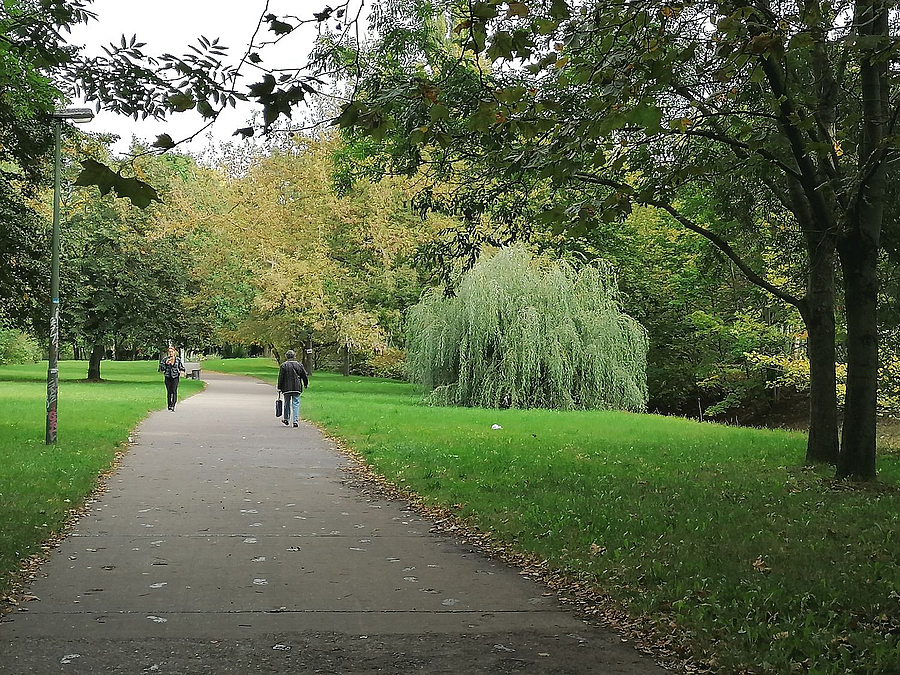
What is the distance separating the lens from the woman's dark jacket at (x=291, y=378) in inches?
811

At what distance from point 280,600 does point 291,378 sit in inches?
577

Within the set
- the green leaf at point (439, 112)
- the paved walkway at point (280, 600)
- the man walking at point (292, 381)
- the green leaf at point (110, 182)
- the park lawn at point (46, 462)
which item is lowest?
the paved walkway at point (280, 600)

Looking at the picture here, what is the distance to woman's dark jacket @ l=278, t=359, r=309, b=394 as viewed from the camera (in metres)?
20.6

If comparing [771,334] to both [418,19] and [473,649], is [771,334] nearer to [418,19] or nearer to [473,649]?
[418,19]

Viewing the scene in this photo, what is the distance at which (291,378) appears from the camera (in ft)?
67.8

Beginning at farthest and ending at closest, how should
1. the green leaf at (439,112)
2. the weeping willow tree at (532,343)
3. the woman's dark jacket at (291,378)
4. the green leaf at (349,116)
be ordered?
the weeping willow tree at (532,343), the woman's dark jacket at (291,378), the green leaf at (439,112), the green leaf at (349,116)

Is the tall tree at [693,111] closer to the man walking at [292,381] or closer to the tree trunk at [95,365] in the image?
the man walking at [292,381]

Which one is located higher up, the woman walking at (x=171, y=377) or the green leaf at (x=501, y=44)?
the green leaf at (x=501, y=44)

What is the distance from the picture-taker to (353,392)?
118 feet

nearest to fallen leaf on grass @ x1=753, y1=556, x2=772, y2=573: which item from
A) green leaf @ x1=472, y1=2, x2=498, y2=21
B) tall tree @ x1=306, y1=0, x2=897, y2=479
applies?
tall tree @ x1=306, y1=0, x2=897, y2=479

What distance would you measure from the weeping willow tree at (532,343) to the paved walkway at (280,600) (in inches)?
627

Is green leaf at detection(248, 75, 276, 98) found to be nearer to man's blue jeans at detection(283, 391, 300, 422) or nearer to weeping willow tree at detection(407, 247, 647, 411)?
man's blue jeans at detection(283, 391, 300, 422)

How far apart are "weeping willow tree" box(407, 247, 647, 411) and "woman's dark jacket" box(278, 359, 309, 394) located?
24.2 feet

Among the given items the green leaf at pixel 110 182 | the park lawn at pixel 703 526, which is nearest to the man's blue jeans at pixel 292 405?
the park lawn at pixel 703 526
